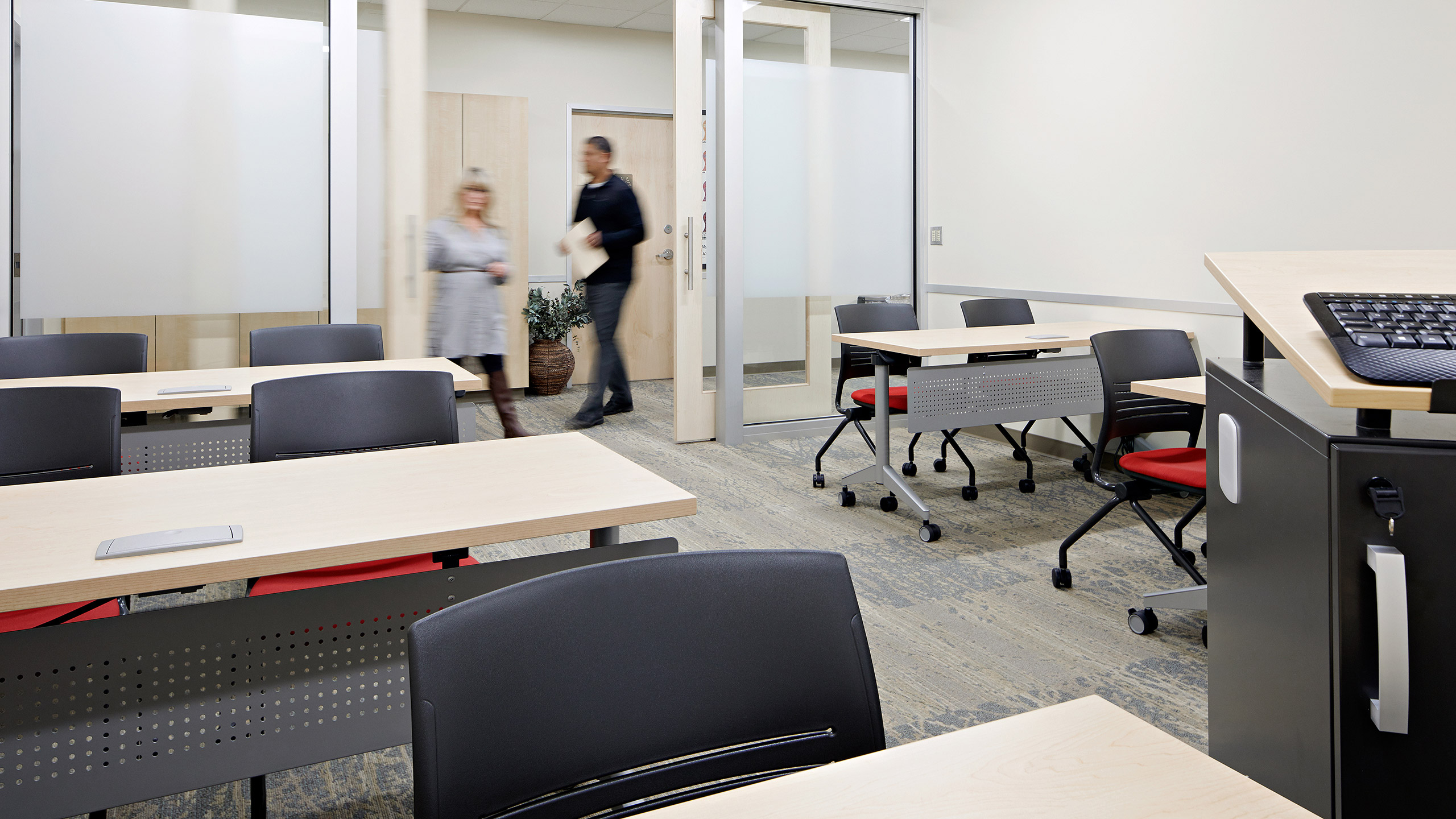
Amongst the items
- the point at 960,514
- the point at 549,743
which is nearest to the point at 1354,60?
the point at 960,514

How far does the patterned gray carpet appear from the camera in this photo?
2.08 meters

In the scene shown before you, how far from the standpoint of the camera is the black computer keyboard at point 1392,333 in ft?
2.67

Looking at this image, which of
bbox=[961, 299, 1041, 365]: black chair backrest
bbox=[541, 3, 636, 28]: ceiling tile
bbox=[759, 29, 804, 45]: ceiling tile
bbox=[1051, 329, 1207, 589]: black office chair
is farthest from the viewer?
bbox=[541, 3, 636, 28]: ceiling tile

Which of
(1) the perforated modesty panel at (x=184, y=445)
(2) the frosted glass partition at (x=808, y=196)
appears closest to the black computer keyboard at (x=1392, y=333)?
(1) the perforated modesty panel at (x=184, y=445)

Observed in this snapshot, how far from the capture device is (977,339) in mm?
4105

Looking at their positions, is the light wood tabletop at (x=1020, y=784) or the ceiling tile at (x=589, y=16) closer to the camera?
the light wood tabletop at (x=1020, y=784)

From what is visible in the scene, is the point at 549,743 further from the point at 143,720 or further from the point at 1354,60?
the point at 1354,60

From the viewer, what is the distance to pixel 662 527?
12.4ft

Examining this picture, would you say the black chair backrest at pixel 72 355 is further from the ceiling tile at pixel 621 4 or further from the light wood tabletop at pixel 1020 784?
the ceiling tile at pixel 621 4

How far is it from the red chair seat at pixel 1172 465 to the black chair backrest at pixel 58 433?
2.78 metres

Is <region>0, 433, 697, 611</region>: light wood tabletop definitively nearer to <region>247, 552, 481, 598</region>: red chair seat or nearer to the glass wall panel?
<region>247, 552, 481, 598</region>: red chair seat

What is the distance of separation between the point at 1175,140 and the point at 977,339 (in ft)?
4.67

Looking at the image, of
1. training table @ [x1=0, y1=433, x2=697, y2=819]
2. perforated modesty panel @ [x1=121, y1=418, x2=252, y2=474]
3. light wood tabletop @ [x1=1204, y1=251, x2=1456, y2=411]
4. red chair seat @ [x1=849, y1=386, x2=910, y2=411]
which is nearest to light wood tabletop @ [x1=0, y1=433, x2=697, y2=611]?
training table @ [x1=0, y1=433, x2=697, y2=819]

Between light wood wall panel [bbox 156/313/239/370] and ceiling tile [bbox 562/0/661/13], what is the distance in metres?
→ 3.76
